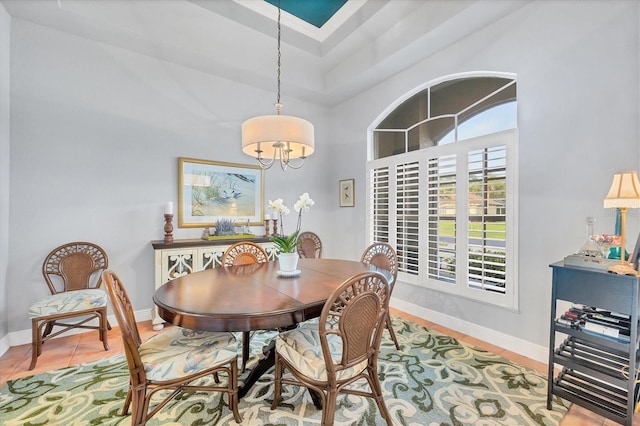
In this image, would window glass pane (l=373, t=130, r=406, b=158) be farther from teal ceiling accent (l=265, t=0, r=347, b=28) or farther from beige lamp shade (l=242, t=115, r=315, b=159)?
beige lamp shade (l=242, t=115, r=315, b=159)

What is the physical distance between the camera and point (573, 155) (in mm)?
2268

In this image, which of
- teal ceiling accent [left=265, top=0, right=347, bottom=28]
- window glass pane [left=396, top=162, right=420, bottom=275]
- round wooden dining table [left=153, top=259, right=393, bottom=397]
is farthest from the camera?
window glass pane [left=396, top=162, right=420, bottom=275]

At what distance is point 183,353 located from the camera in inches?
63.2

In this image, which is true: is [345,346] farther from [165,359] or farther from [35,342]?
[35,342]

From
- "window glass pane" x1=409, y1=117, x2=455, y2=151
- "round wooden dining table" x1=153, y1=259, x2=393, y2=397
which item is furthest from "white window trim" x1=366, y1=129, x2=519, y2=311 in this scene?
"round wooden dining table" x1=153, y1=259, x2=393, y2=397

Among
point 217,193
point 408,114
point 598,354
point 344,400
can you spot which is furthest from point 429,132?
point 344,400

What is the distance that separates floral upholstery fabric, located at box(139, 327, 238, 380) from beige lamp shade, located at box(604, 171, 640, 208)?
7.98 ft

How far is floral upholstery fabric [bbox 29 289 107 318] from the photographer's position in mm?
2383

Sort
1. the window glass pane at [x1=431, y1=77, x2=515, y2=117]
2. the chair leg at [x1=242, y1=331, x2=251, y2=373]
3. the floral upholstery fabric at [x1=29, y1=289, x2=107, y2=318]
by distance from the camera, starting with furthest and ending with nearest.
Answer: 1. the window glass pane at [x1=431, y1=77, x2=515, y2=117]
2. the floral upholstery fabric at [x1=29, y1=289, x2=107, y2=318]
3. the chair leg at [x1=242, y1=331, x2=251, y2=373]

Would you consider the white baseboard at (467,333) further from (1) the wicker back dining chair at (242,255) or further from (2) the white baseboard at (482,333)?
(1) the wicker back dining chair at (242,255)

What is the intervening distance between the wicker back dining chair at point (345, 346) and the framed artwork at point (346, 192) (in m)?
2.82

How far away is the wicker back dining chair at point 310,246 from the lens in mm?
4293

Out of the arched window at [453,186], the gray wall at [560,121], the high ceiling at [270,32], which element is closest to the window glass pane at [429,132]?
the arched window at [453,186]

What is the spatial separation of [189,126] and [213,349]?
289 centimetres
